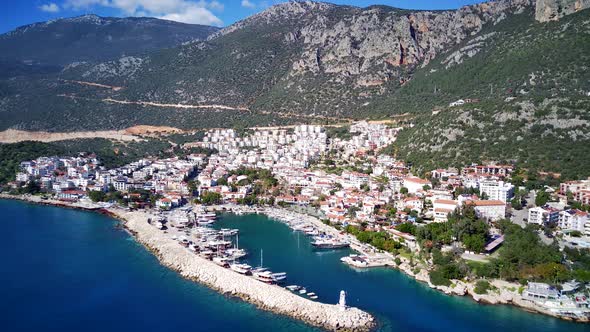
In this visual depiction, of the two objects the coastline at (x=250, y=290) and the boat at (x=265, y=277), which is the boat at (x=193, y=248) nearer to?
the coastline at (x=250, y=290)

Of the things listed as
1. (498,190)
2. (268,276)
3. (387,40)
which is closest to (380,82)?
(387,40)

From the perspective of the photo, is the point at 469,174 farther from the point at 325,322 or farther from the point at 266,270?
the point at 325,322

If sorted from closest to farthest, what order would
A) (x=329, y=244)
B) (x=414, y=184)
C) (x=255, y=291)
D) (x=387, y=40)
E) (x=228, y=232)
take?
1. (x=255, y=291)
2. (x=329, y=244)
3. (x=228, y=232)
4. (x=414, y=184)
5. (x=387, y=40)

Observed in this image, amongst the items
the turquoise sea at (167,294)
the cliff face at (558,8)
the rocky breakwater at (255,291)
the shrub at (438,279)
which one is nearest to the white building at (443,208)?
the turquoise sea at (167,294)

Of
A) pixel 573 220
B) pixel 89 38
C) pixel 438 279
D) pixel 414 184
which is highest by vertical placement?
pixel 89 38

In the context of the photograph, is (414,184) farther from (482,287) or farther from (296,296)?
(296,296)

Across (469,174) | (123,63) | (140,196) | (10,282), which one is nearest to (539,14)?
(469,174)
